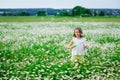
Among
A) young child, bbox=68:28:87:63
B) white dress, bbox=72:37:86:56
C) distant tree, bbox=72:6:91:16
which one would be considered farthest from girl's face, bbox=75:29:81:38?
distant tree, bbox=72:6:91:16

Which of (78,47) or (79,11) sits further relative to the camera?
(79,11)

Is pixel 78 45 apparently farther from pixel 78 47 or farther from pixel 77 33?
pixel 77 33

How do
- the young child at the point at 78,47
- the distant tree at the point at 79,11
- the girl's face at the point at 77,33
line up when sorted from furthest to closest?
the distant tree at the point at 79,11
the young child at the point at 78,47
the girl's face at the point at 77,33

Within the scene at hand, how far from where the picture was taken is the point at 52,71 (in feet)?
30.5

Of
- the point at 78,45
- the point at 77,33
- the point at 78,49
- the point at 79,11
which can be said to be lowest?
the point at 79,11

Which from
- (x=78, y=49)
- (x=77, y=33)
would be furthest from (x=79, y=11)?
(x=77, y=33)

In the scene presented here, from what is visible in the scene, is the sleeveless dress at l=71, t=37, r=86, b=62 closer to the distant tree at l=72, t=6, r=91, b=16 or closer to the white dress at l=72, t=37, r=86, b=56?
Answer: the white dress at l=72, t=37, r=86, b=56

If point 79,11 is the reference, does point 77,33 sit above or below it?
above

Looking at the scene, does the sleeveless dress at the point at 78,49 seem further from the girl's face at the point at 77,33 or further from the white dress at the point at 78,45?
the girl's face at the point at 77,33

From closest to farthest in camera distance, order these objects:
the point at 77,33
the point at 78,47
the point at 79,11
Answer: the point at 77,33 < the point at 78,47 < the point at 79,11

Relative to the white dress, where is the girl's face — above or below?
above

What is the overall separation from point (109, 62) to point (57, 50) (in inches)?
110

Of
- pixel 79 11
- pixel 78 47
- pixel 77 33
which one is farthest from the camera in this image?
pixel 79 11

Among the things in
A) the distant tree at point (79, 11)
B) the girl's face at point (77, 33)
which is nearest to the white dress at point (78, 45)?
the girl's face at point (77, 33)
